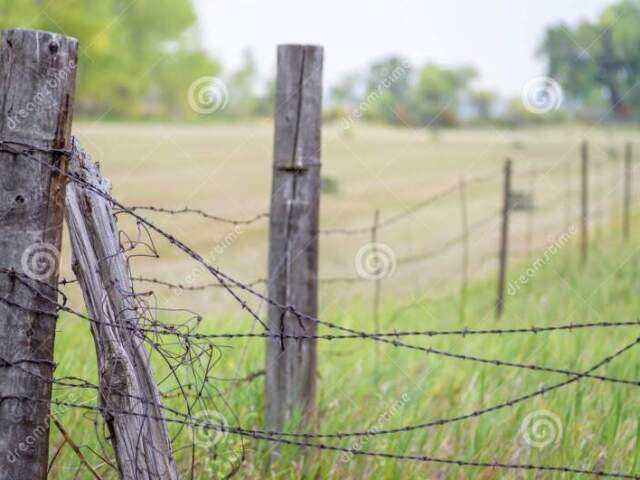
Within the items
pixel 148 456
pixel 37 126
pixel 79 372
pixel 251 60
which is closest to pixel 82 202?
pixel 37 126

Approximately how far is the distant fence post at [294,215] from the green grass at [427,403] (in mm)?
220

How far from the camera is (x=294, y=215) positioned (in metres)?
3.80

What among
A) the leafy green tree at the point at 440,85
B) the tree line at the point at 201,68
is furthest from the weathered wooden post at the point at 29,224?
the leafy green tree at the point at 440,85

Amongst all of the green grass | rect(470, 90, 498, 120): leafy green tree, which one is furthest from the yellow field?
rect(470, 90, 498, 120): leafy green tree

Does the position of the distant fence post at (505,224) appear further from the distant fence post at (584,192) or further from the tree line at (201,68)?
the tree line at (201,68)

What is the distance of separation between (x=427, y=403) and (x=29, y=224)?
2.57 meters

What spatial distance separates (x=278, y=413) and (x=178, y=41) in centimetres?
3800

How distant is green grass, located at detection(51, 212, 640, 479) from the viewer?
12.1 feet

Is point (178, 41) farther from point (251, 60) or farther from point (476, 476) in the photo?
point (476, 476)

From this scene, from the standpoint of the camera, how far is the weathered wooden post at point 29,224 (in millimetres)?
2525

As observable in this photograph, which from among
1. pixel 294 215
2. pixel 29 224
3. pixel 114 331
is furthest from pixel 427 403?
pixel 29 224

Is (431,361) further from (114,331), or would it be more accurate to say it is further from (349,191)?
(349,191)

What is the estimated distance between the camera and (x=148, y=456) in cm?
274

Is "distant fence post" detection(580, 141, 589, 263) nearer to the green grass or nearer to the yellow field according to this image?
the yellow field
